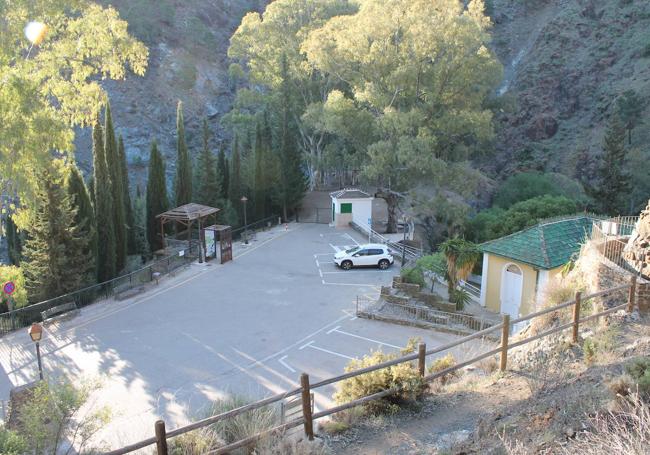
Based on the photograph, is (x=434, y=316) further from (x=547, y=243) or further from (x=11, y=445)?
(x=11, y=445)

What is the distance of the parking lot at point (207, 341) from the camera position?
12969 mm

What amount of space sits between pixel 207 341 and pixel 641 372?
12551mm

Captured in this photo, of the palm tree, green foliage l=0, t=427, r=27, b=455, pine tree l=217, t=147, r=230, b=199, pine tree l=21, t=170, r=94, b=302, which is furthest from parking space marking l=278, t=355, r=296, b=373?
pine tree l=217, t=147, r=230, b=199

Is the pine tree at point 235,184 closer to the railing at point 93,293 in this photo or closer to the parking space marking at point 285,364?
the railing at point 93,293

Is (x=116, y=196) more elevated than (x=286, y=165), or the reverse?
(x=286, y=165)

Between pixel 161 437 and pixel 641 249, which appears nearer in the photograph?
pixel 161 437

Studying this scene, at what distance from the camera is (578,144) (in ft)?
169

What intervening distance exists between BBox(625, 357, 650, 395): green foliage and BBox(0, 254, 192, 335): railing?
17549 millimetres

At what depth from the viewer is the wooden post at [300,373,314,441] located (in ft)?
22.8

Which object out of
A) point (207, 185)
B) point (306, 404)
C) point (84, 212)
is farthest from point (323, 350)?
point (207, 185)

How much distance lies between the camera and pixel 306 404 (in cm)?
703

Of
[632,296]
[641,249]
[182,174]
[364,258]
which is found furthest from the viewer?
[182,174]

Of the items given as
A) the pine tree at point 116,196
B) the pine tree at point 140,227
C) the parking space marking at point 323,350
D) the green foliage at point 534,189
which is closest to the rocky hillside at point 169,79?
the pine tree at point 140,227

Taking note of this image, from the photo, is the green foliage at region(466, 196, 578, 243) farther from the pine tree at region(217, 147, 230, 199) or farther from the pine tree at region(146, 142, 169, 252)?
the pine tree at region(146, 142, 169, 252)
